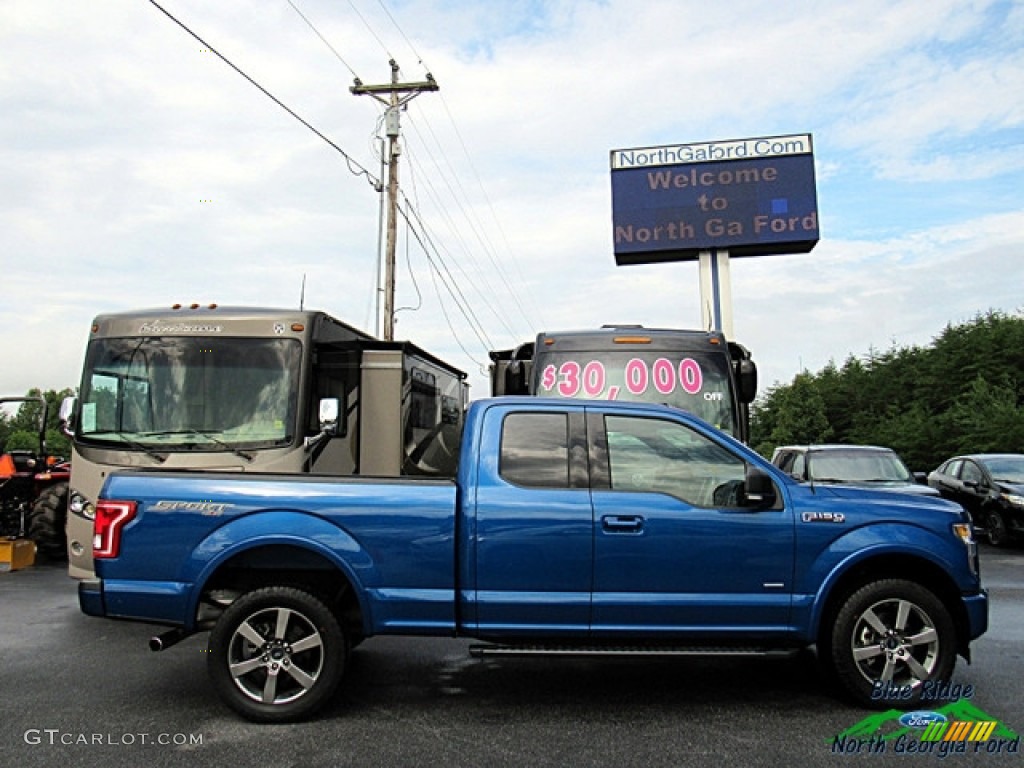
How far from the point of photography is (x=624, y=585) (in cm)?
486

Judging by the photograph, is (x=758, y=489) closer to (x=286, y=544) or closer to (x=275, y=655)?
(x=286, y=544)

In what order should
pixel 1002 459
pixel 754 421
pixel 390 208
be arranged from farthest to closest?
1. pixel 754 421
2. pixel 390 208
3. pixel 1002 459

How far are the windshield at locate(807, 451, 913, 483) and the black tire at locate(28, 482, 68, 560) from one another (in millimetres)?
10493

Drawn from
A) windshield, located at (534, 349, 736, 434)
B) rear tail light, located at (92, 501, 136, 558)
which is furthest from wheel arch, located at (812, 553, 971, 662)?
rear tail light, located at (92, 501, 136, 558)

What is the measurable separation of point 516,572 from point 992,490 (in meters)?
11.7

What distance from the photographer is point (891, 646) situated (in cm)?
494

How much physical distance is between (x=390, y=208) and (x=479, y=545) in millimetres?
15983

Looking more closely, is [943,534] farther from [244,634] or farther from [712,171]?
[712,171]

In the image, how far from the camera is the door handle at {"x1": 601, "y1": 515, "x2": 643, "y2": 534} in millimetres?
4867

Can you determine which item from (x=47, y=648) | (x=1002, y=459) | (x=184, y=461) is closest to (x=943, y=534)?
(x=184, y=461)

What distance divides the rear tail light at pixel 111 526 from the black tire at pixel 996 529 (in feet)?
42.8

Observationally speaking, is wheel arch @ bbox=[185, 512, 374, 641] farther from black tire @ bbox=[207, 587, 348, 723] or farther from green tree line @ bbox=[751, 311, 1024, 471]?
green tree line @ bbox=[751, 311, 1024, 471]

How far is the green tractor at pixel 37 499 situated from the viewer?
37.6 ft

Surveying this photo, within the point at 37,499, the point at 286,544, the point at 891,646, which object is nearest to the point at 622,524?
the point at 891,646
